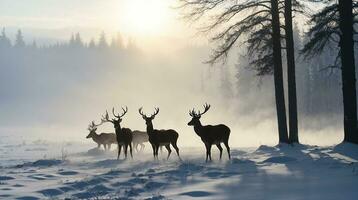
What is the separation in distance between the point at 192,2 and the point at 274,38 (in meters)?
3.51

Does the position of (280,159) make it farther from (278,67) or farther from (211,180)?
(278,67)

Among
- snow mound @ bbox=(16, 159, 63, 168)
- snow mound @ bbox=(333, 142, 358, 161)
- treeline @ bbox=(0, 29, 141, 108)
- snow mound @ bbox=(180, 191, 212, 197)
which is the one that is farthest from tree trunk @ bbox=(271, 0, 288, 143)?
treeline @ bbox=(0, 29, 141, 108)

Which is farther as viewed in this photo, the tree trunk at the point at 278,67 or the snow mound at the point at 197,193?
the tree trunk at the point at 278,67

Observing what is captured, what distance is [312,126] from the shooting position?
233 ft

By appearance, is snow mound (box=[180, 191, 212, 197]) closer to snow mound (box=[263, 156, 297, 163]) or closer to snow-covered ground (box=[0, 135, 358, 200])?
snow-covered ground (box=[0, 135, 358, 200])

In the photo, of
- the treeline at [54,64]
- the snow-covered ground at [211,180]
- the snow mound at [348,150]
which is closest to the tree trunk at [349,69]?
the snow mound at [348,150]

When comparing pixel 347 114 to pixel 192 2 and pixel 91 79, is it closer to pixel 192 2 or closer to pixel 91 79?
pixel 192 2

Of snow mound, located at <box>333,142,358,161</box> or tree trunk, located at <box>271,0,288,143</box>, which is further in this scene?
tree trunk, located at <box>271,0,288,143</box>

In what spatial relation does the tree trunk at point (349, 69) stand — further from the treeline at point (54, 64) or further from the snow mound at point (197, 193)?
the treeline at point (54, 64)

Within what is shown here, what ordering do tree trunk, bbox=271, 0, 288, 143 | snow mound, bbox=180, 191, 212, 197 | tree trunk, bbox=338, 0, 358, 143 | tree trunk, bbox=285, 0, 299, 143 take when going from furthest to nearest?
tree trunk, bbox=285, 0, 299, 143
tree trunk, bbox=271, 0, 288, 143
tree trunk, bbox=338, 0, 358, 143
snow mound, bbox=180, 191, 212, 197

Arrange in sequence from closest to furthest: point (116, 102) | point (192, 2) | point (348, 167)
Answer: point (348, 167) < point (192, 2) < point (116, 102)

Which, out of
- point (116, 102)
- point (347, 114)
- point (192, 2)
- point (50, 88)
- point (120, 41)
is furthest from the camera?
point (120, 41)

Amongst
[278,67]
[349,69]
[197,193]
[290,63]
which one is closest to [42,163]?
[197,193]

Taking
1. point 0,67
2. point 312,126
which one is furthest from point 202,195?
point 0,67
